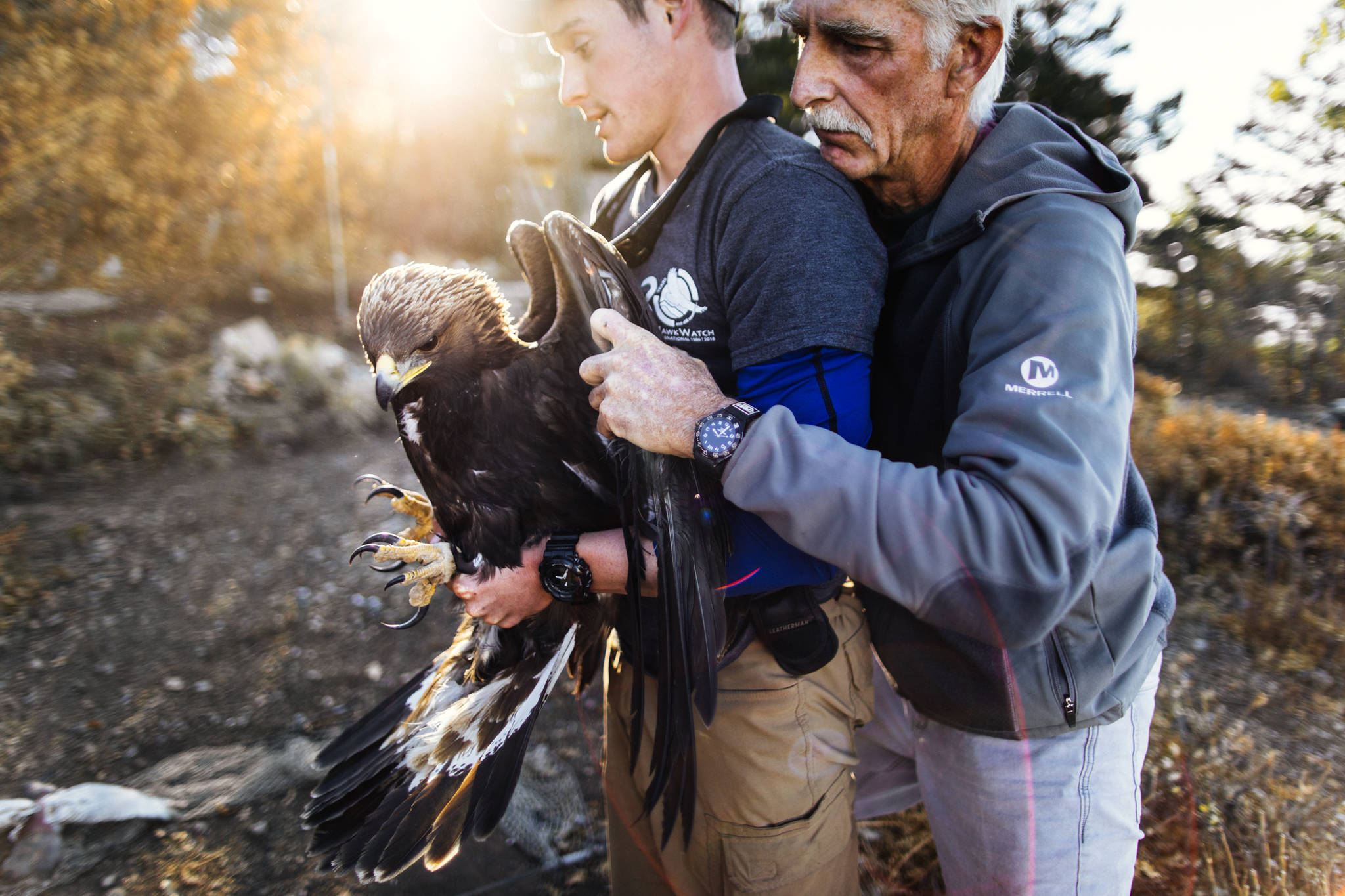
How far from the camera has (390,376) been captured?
216 cm

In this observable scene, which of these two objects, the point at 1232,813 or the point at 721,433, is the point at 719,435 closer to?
the point at 721,433

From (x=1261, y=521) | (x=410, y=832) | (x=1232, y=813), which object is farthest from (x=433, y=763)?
(x=1261, y=521)

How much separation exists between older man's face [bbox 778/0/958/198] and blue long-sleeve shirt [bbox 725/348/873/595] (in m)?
0.52

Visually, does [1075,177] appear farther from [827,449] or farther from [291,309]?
[291,309]

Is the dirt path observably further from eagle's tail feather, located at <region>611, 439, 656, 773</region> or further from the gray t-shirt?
the gray t-shirt

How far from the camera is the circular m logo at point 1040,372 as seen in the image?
4.12 ft

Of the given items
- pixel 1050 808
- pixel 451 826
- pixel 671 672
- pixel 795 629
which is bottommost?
pixel 1050 808

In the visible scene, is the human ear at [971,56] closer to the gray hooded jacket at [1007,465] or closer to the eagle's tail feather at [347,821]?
the gray hooded jacket at [1007,465]

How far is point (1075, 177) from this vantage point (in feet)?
4.94

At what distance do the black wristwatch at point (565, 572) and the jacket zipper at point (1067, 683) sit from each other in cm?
116

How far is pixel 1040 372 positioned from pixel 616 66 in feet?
4.64

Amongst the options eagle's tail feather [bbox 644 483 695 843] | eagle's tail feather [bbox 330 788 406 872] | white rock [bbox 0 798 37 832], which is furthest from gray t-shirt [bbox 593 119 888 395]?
white rock [bbox 0 798 37 832]

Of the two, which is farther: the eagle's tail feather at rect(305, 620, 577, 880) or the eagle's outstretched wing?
the eagle's tail feather at rect(305, 620, 577, 880)

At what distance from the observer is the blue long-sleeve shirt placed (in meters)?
1.50
